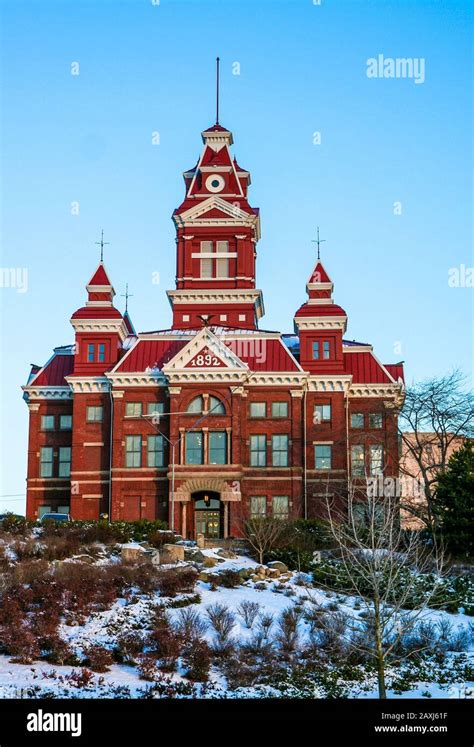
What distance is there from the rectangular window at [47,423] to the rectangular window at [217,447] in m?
10.8

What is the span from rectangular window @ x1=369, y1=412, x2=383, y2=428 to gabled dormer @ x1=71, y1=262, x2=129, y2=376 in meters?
15.1

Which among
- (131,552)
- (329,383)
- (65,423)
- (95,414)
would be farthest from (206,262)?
(131,552)

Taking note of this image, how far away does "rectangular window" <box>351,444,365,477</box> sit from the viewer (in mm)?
61125

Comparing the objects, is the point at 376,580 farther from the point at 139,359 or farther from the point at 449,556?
the point at 139,359

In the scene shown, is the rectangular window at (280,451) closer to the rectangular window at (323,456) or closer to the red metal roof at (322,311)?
the rectangular window at (323,456)

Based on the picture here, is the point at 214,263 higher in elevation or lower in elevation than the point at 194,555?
higher

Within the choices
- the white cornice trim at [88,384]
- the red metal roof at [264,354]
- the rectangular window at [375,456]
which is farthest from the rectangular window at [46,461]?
the rectangular window at [375,456]

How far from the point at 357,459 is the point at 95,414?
15.0 m

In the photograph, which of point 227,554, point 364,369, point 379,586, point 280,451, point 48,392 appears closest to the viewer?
point 379,586

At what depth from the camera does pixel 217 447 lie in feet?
195

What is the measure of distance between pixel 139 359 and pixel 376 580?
3656 cm

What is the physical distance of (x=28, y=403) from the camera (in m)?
65.4

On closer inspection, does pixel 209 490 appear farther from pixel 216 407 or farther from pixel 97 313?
pixel 97 313
